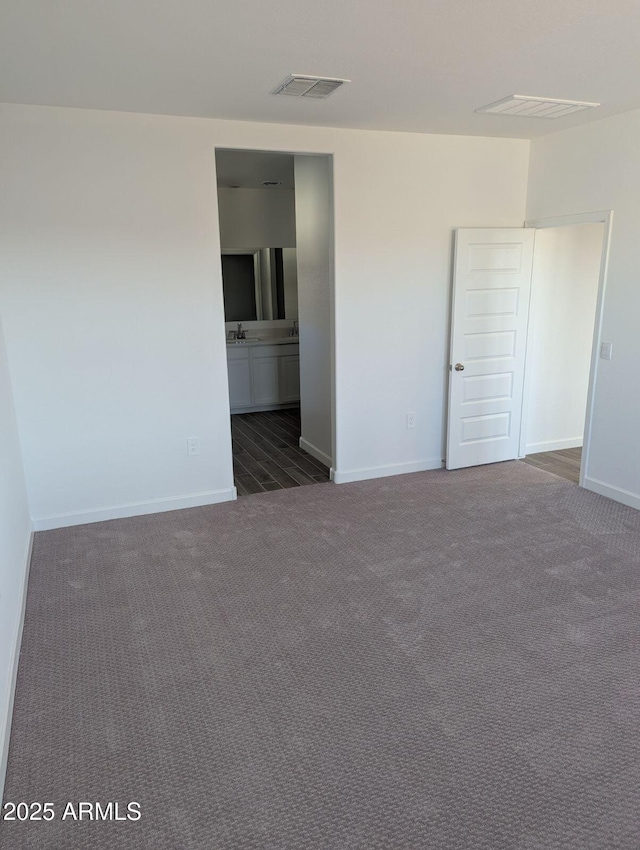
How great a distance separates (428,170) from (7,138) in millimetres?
2958

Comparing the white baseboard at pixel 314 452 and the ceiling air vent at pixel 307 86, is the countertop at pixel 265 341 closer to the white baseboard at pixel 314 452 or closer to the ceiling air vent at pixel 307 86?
the white baseboard at pixel 314 452

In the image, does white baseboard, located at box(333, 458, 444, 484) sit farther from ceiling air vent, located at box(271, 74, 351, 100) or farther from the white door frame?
ceiling air vent, located at box(271, 74, 351, 100)

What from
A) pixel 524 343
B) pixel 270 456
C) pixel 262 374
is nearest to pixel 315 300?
pixel 270 456

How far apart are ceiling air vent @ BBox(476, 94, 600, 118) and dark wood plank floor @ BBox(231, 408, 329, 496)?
3.01m

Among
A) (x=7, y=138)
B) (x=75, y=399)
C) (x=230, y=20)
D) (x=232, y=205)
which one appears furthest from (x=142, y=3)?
(x=232, y=205)

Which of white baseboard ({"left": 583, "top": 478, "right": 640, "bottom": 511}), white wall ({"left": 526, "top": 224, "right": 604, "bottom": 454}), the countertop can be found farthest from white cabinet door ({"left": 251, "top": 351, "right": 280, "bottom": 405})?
white baseboard ({"left": 583, "top": 478, "right": 640, "bottom": 511})

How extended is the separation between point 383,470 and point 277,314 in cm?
358

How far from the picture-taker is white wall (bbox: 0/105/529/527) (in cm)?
381

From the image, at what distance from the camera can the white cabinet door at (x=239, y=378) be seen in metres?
7.49

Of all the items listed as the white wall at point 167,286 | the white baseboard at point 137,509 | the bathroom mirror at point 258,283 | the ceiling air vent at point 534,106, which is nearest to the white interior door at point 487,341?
the white wall at point 167,286

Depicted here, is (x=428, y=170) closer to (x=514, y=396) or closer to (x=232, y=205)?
(x=514, y=396)

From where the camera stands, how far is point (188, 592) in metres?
3.30

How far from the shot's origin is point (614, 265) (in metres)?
4.32

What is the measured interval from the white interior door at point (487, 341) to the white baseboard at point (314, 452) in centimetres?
108
